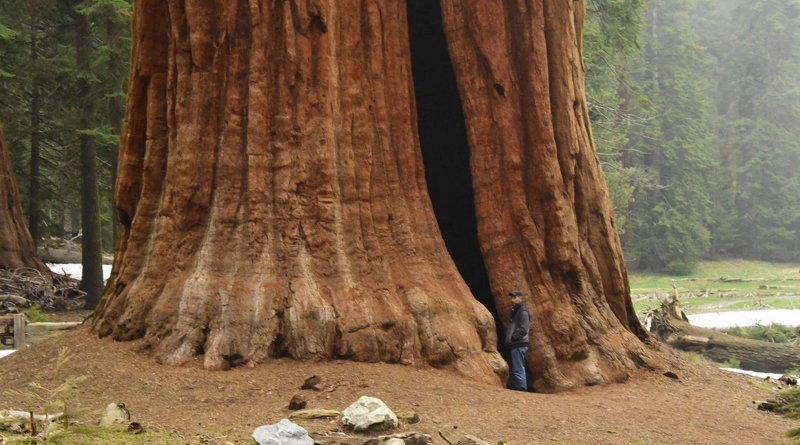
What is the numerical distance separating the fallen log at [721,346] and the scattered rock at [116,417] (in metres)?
12.7

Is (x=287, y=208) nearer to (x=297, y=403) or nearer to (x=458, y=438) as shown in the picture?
(x=297, y=403)

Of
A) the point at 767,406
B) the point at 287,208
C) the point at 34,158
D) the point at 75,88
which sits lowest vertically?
the point at 767,406

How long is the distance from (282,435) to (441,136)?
729 cm

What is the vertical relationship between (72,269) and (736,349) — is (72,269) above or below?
above

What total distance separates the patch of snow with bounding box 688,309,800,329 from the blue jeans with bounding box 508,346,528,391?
1512cm

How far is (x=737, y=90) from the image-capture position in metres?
57.7

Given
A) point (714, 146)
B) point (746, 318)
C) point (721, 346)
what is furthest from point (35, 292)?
point (714, 146)

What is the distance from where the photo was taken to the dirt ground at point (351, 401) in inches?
282

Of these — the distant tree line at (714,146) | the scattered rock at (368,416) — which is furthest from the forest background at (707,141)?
the scattered rock at (368,416)

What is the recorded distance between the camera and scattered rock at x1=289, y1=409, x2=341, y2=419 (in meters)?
7.15

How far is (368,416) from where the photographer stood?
6.82 m

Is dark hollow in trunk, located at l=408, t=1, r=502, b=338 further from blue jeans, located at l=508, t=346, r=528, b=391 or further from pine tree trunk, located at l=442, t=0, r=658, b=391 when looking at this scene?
blue jeans, located at l=508, t=346, r=528, b=391

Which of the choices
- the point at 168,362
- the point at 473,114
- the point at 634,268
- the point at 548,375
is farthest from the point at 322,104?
the point at 634,268

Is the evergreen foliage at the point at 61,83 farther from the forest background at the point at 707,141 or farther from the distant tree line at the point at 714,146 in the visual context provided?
the distant tree line at the point at 714,146
